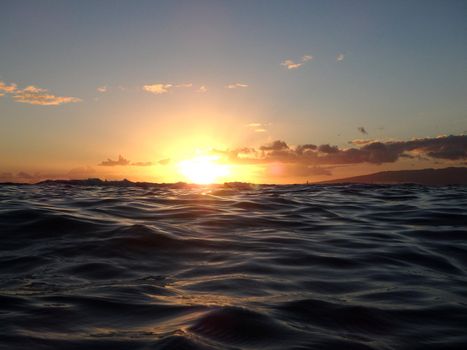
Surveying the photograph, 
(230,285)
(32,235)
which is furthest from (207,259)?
(32,235)

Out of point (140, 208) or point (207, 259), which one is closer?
point (207, 259)

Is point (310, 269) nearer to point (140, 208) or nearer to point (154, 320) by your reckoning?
point (154, 320)

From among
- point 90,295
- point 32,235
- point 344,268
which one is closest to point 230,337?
point 90,295

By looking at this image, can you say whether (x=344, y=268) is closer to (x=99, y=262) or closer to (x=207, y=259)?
(x=207, y=259)

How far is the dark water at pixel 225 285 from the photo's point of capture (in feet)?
11.1

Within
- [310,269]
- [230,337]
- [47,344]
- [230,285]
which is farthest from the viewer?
[310,269]

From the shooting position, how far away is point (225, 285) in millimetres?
4918

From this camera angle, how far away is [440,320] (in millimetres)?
3988

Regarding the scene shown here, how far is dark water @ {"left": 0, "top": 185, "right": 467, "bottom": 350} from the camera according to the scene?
338 centimetres

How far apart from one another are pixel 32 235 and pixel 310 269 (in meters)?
5.46

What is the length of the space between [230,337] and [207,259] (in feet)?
10.3

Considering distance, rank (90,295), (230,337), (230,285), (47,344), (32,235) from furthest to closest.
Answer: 1. (32,235)
2. (230,285)
3. (90,295)
4. (230,337)
5. (47,344)

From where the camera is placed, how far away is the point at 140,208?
13.3 metres

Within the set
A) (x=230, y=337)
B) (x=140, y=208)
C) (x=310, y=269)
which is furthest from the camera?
(x=140, y=208)
